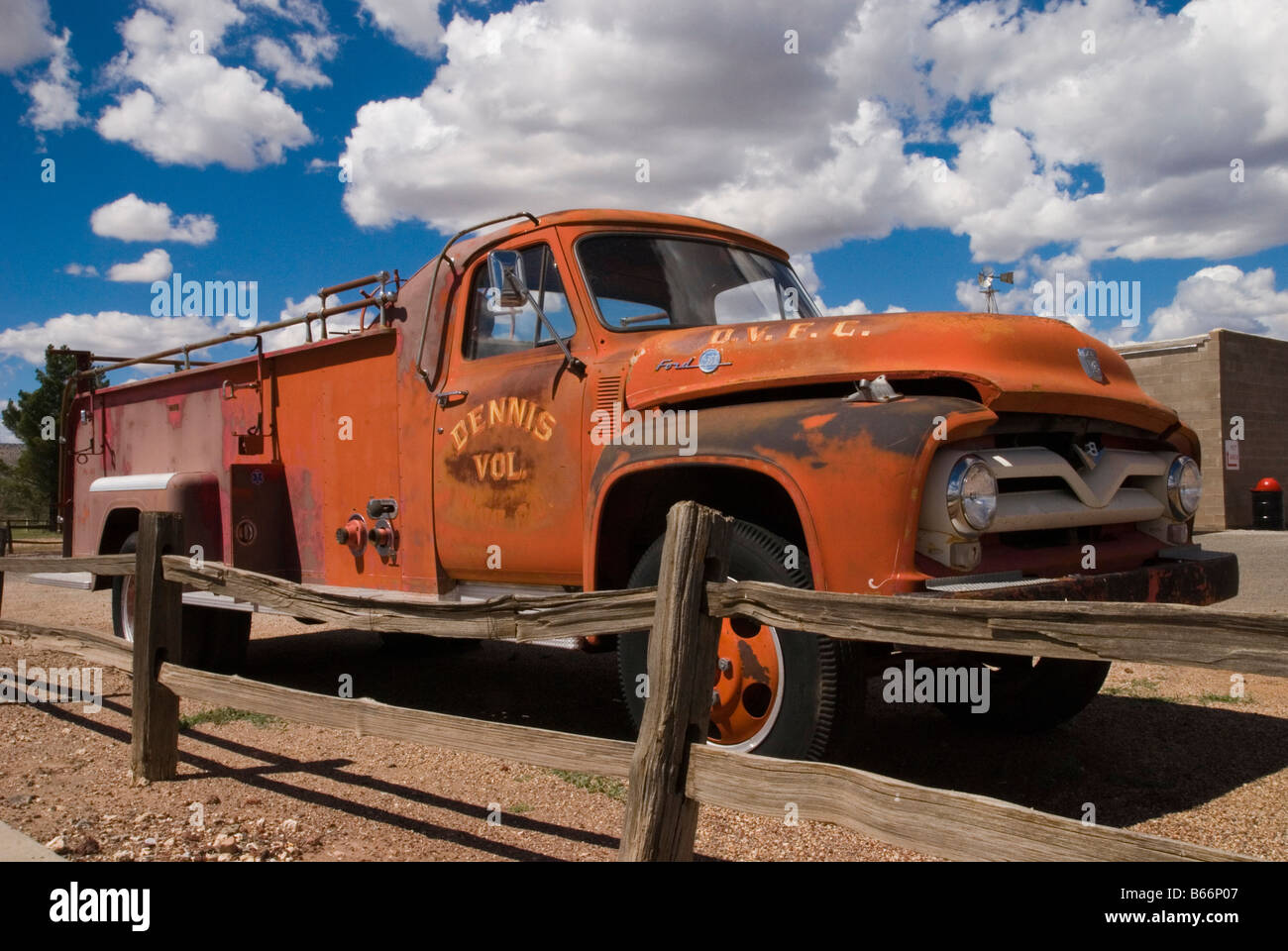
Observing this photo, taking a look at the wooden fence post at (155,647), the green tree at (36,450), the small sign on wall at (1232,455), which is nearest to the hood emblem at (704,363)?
Result: the wooden fence post at (155,647)

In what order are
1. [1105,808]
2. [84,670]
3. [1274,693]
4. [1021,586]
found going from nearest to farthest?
[1021,586] < [1105,808] < [1274,693] < [84,670]

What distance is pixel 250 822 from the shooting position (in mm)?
3922

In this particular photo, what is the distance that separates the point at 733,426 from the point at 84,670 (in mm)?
5804

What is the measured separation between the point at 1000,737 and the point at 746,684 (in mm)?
2075

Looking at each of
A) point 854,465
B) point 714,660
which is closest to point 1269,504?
point 854,465

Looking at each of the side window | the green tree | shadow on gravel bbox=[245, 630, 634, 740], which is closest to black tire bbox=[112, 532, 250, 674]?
shadow on gravel bbox=[245, 630, 634, 740]

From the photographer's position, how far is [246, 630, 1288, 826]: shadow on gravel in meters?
4.33

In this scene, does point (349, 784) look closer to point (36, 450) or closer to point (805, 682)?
point (805, 682)

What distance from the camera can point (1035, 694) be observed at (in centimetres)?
508

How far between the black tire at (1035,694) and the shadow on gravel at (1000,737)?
0.30 feet

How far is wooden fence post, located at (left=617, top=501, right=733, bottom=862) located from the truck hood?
1.03 meters

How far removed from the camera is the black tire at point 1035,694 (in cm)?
495

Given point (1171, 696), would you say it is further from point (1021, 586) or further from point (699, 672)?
point (699, 672)

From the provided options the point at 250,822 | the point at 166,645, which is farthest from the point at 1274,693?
the point at 166,645
